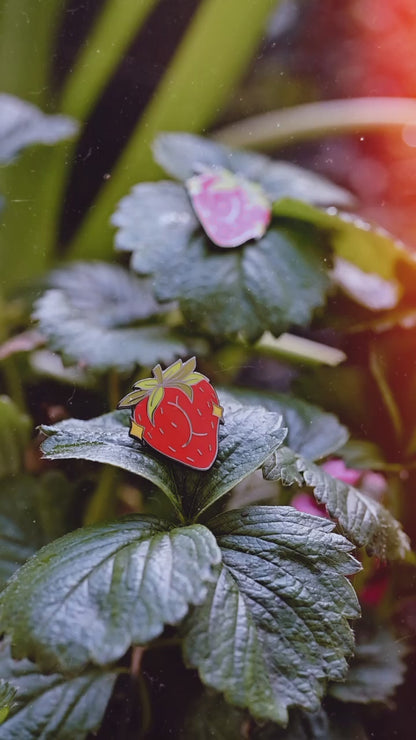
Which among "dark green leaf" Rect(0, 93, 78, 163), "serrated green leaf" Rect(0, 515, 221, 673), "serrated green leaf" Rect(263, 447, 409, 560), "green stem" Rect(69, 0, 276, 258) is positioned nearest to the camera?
"serrated green leaf" Rect(0, 515, 221, 673)

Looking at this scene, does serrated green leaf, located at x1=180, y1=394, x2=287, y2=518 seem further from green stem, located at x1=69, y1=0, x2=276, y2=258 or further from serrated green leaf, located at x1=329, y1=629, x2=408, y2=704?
green stem, located at x1=69, y1=0, x2=276, y2=258

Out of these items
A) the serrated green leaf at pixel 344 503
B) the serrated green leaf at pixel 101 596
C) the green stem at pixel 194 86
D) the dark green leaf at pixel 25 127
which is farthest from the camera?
the green stem at pixel 194 86

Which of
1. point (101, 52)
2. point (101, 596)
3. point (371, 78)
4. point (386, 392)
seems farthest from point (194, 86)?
point (101, 596)

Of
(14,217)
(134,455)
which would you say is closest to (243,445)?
(134,455)

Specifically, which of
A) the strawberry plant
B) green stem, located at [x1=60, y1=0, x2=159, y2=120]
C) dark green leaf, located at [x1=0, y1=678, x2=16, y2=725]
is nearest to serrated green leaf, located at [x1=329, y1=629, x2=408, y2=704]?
the strawberry plant

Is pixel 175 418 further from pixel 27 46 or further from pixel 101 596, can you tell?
pixel 27 46

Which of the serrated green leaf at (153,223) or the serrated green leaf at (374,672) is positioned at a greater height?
the serrated green leaf at (153,223)

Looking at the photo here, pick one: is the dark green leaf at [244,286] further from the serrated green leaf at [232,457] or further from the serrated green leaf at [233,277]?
the serrated green leaf at [232,457]

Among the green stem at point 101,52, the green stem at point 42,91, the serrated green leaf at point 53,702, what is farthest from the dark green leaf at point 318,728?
the green stem at point 101,52
